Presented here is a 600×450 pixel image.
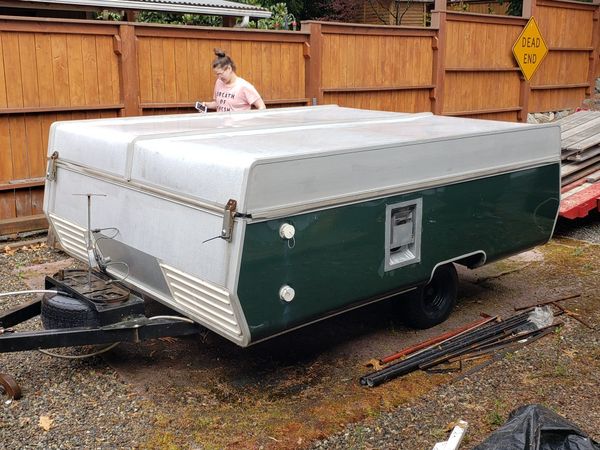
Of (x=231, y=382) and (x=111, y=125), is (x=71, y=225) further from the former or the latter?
(x=231, y=382)

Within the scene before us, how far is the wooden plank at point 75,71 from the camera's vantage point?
25.3 feet

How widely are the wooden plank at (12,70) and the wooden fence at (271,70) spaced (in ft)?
0.03

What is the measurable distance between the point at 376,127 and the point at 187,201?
199cm

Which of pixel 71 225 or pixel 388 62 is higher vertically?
pixel 388 62

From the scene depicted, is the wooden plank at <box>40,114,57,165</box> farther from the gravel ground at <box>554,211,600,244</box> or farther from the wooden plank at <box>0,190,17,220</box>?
the gravel ground at <box>554,211,600,244</box>

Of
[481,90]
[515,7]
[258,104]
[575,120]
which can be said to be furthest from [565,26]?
[258,104]

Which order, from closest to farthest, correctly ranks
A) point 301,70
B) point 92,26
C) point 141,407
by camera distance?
point 141,407 < point 92,26 < point 301,70

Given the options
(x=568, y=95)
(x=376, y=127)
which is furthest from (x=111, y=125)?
(x=568, y=95)

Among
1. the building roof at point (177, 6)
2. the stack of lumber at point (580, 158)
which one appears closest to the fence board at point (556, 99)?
the stack of lumber at point (580, 158)

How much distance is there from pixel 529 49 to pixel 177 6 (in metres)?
6.35

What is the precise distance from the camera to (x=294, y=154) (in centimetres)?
397

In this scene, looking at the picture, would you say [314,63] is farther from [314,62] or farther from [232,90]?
[232,90]

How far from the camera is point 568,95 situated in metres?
14.9

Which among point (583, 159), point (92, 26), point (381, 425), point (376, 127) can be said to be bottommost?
point (381, 425)
